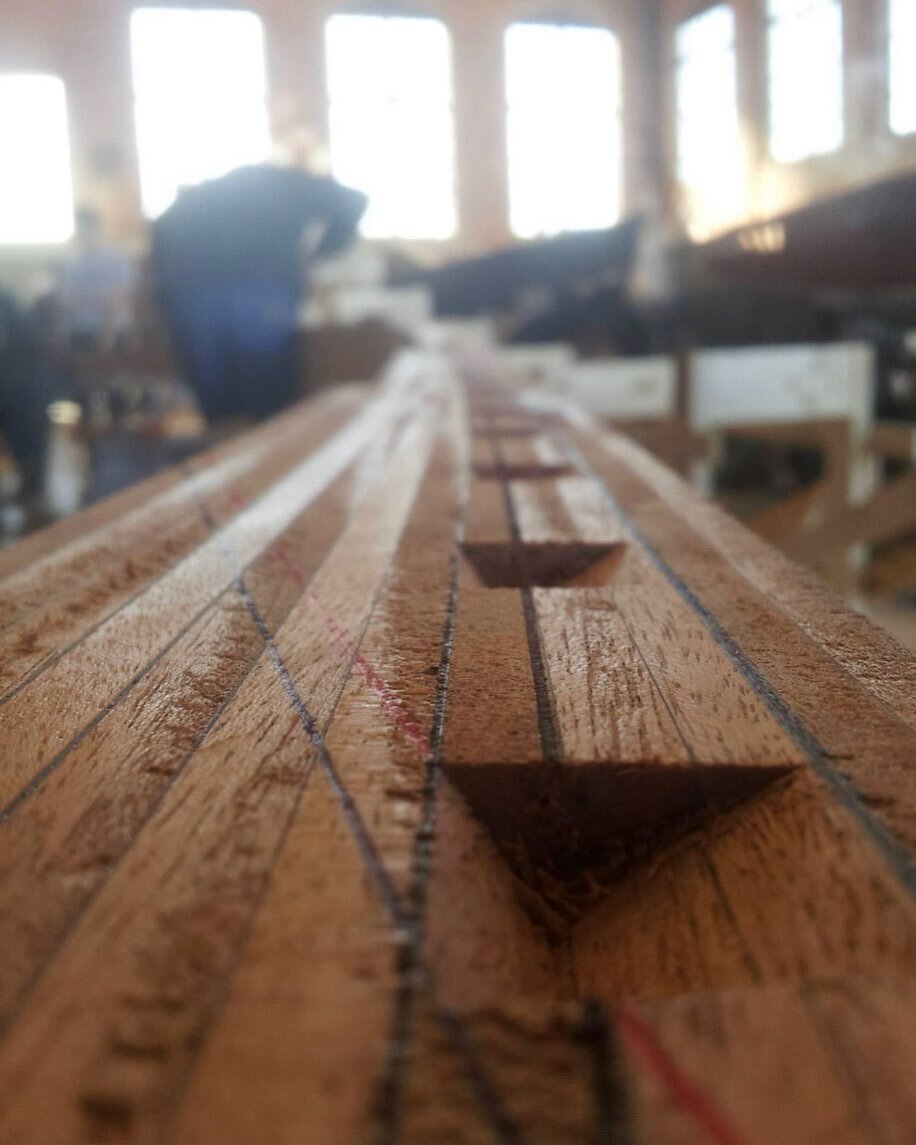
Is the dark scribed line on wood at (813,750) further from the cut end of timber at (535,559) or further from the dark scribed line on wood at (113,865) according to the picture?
the dark scribed line on wood at (113,865)

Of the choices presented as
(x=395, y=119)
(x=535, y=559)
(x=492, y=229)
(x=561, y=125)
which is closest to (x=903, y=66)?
(x=561, y=125)

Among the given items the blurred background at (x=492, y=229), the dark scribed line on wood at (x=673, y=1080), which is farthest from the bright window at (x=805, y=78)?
the dark scribed line on wood at (x=673, y=1080)

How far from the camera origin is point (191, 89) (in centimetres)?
1230

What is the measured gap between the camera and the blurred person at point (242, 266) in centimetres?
359

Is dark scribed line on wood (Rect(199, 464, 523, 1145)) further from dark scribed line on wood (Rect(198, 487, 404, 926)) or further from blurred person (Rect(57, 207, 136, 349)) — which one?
blurred person (Rect(57, 207, 136, 349))

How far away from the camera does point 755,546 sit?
3.52 ft

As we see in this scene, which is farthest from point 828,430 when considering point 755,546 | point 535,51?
point 535,51

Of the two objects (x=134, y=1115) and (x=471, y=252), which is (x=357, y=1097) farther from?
(x=471, y=252)

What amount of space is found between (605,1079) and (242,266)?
3.68 metres

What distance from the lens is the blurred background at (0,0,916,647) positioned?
3469 mm

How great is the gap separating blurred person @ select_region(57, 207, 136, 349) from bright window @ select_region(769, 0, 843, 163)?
776 cm

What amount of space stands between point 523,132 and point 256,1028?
45.1 ft

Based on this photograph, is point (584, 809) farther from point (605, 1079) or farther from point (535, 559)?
point (535, 559)

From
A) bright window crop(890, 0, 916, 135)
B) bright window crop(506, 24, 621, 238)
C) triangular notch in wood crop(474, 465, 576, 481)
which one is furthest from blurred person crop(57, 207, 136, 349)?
bright window crop(890, 0, 916, 135)
